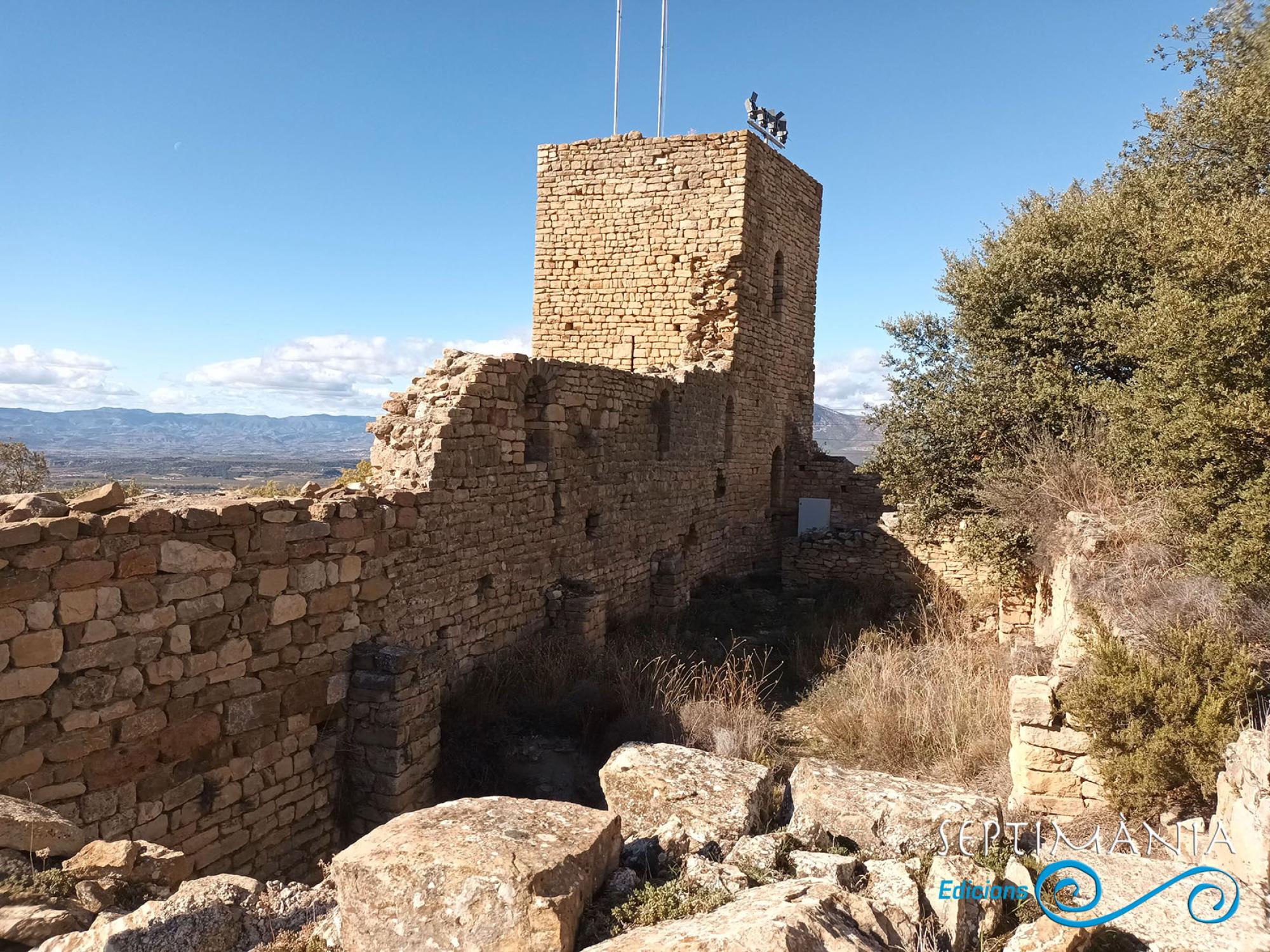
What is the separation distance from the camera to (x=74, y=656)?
15.3 feet

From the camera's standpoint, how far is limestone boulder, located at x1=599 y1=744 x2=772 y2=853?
4609 mm

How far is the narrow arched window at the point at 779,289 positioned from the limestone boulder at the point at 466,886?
12565 mm

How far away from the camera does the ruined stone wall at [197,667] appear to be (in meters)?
4.51

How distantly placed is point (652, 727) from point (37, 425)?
207413 mm

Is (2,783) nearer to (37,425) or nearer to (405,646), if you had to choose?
(405,646)

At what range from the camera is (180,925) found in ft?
10.3

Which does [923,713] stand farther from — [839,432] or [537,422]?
[839,432]

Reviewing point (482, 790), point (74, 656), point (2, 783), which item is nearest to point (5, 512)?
point (74, 656)

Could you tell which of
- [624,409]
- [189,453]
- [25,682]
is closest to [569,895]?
[25,682]

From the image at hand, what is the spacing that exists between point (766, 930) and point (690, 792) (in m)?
1.96

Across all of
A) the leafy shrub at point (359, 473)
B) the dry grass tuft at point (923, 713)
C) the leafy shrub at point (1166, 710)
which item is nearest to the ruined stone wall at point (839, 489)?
the dry grass tuft at point (923, 713)

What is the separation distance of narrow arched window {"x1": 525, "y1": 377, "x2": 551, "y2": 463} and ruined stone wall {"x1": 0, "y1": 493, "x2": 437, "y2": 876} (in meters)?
2.40

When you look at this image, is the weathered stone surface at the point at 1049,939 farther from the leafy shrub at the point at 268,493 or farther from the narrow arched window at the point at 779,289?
the narrow arched window at the point at 779,289

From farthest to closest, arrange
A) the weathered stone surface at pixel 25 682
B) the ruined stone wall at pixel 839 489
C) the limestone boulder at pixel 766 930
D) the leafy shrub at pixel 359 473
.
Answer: the ruined stone wall at pixel 839 489 → the leafy shrub at pixel 359 473 → the weathered stone surface at pixel 25 682 → the limestone boulder at pixel 766 930
